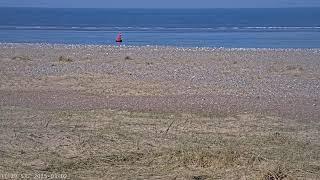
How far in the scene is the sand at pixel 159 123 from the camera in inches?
299

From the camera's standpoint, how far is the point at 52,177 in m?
6.90

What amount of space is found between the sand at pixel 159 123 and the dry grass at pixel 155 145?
0.05 feet

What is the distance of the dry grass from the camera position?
7.41 m

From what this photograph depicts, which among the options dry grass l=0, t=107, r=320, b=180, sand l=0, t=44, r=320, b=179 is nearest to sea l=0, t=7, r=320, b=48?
sand l=0, t=44, r=320, b=179

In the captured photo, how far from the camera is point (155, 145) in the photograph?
881 centimetres

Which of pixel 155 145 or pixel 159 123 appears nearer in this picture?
pixel 155 145

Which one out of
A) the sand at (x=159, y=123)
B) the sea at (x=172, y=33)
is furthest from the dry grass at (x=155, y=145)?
the sea at (x=172, y=33)

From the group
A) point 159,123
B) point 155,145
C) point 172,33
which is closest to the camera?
point 155,145

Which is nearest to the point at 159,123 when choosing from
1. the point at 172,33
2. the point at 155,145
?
the point at 155,145

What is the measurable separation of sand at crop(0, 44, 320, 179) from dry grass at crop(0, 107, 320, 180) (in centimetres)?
1

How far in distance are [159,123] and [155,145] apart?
180 cm

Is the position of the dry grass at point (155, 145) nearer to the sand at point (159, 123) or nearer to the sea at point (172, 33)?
the sand at point (159, 123)

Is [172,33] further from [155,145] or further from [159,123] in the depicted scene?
[155,145]

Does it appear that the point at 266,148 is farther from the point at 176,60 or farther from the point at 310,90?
the point at 176,60
